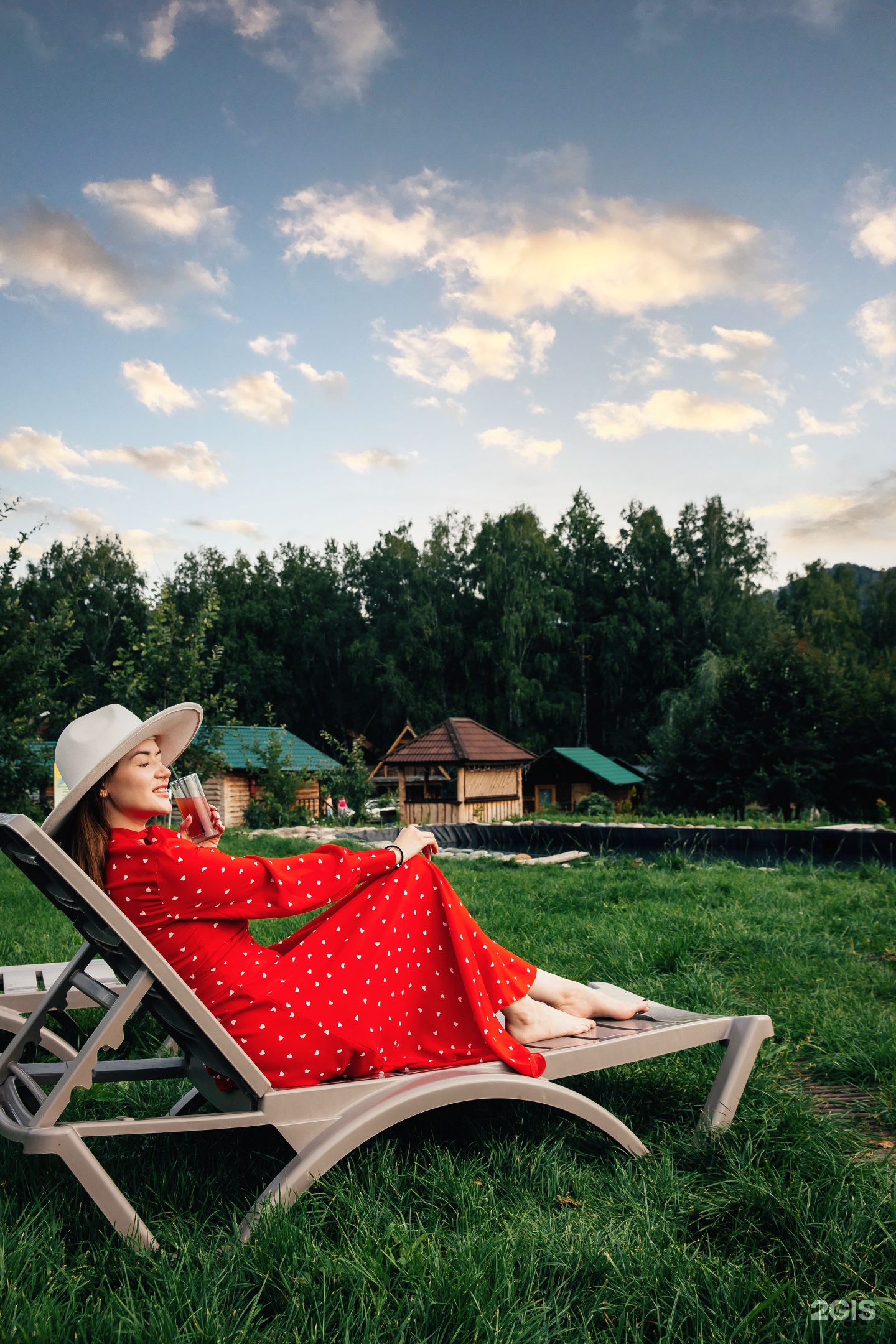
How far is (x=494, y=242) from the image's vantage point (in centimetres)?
1612

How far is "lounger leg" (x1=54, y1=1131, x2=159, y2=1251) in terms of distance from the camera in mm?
1862

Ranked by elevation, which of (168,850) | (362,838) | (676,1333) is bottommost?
(362,838)

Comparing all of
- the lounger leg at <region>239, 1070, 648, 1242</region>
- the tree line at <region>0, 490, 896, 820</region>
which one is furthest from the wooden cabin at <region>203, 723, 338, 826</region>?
the lounger leg at <region>239, 1070, 648, 1242</region>

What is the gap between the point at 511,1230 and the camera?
200 cm

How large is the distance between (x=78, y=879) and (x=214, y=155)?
13209 millimetres

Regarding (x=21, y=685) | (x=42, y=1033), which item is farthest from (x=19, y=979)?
(x=21, y=685)

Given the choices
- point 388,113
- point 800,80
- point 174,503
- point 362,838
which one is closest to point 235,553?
point 174,503

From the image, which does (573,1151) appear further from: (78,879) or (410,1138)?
(78,879)

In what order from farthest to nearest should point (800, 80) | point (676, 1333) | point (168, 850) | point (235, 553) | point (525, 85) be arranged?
point (235, 553) → point (525, 85) → point (800, 80) → point (168, 850) → point (676, 1333)

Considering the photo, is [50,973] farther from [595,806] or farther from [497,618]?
[497,618]

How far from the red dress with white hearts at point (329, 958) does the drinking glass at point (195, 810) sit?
0.27m

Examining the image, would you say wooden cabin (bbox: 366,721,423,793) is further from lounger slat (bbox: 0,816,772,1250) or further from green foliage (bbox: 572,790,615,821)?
lounger slat (bbox: 0,816,772,1250)

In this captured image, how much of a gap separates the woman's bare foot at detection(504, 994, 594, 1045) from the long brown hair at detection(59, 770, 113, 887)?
1.26 metres

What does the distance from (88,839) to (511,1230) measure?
143 centimetres
